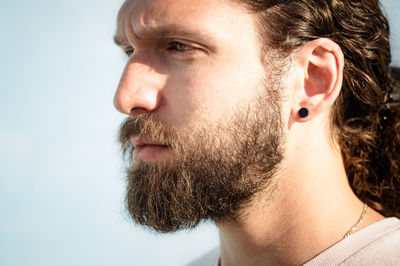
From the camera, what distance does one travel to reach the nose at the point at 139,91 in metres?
1.93

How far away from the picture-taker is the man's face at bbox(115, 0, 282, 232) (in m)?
1.92

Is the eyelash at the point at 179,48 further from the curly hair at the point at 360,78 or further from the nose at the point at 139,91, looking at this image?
the curly hair at the point at 360,78

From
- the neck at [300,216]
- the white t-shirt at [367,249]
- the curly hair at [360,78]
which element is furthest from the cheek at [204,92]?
the white t-shirt at [367,249]

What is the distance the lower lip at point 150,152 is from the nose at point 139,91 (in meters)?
0.17

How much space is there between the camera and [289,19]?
2.06m

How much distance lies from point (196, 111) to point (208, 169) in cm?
27

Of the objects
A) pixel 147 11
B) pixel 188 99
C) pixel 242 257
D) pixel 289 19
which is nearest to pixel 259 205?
pixel 242 257

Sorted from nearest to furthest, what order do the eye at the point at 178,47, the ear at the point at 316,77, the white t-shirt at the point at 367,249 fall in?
the white t-shirt at the point at 367,249, the eye at the point at 178,47, the ear at the point at 316,77

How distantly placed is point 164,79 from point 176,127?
0.22 m

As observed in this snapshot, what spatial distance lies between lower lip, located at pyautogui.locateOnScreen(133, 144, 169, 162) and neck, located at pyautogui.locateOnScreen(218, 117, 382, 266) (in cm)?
50

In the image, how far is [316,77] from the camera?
2.07 m

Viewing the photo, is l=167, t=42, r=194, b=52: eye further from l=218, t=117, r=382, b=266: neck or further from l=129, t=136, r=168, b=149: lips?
l=218, t=117, r=382, b=266: neck

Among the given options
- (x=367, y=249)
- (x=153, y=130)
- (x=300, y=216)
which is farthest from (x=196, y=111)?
(x=367, y=249)

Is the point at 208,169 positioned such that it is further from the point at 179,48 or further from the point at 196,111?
the point at 179,48
